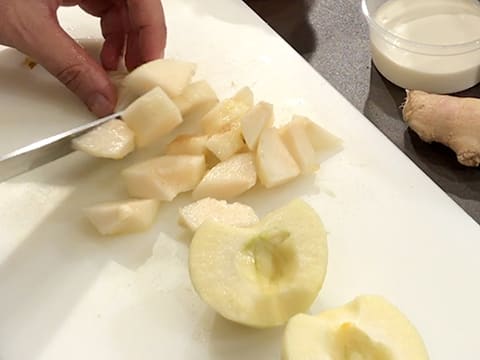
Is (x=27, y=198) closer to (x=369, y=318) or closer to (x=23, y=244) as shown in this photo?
(x=23, y=244)

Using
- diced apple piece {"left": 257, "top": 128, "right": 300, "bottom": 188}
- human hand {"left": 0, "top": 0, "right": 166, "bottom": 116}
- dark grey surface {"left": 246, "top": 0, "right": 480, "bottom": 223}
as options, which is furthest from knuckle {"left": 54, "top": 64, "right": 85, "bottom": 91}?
dark grey surface {"left": 246, "top": 0, "right": 480, "bottom": 223}

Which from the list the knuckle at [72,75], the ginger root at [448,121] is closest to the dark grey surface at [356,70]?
the ginger root at [448,121]

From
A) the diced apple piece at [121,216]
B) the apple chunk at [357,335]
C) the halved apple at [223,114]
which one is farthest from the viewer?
the halved apple at [223,114]

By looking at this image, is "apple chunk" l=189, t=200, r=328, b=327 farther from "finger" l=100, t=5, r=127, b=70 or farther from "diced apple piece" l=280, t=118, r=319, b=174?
"finger" l=100, t=5, r=127, b=70

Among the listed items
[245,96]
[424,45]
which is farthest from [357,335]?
[424,45]

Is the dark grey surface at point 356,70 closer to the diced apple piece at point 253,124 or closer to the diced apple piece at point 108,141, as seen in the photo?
the diced apple piece at point 253,124

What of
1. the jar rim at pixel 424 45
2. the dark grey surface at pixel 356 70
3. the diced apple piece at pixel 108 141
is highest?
the diced apple piece at pixel 108 141

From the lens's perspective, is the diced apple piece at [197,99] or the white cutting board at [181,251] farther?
the diced apple piece at [197,99]
